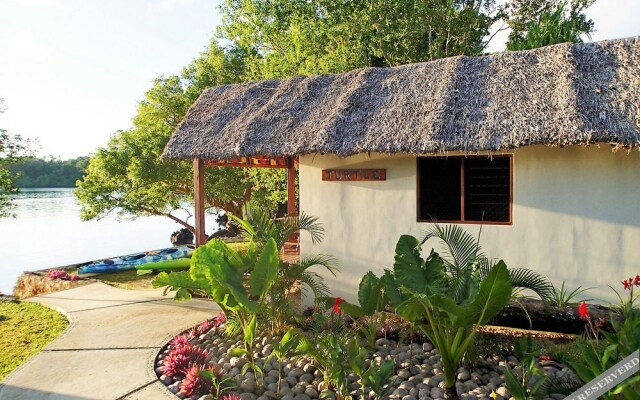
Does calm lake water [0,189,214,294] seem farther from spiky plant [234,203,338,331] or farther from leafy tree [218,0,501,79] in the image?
spiky plant [234,203,338,331]

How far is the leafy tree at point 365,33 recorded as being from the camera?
570 inches

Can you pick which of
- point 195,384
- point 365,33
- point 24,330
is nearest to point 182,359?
point 195,384

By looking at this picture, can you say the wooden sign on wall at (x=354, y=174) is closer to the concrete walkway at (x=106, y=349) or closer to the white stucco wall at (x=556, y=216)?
the white stucco wall at (x=556, y=216)

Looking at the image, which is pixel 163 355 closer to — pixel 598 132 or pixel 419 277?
pixel 419 277

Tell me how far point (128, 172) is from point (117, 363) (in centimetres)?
972

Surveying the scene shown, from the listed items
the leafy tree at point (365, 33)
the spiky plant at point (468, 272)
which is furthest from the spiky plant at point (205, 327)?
the leafy tree at point (365, 33)

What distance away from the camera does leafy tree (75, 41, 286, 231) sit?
13719 millimetres

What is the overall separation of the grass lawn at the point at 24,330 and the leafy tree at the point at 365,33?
10.0m

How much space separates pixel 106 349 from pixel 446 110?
4964 mm

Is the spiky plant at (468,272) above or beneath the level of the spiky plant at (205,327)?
above

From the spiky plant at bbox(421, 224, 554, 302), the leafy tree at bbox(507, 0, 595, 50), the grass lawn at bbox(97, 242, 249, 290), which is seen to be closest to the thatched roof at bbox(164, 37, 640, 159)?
the spiky plant at bbox(421, 224, 554, 302)

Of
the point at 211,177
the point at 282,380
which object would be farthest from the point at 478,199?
the point at 211,177

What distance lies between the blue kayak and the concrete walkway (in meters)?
3.47

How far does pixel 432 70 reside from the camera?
7113mm
